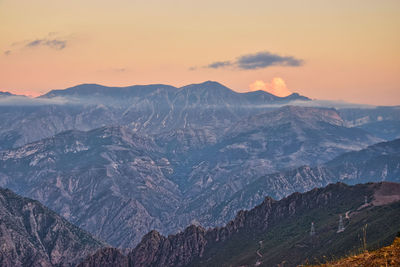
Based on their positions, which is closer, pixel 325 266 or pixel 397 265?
pixel 397 265

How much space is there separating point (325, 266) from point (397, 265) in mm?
9819

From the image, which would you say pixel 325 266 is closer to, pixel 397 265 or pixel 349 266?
pixel 349 266

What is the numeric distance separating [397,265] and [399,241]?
20.0 ft

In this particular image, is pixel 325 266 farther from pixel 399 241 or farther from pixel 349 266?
pixel 399 241

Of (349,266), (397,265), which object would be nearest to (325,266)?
(349,266)

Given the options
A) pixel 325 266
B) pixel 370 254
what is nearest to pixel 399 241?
pixel 370 254

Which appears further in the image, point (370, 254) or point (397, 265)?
point (370, 254)

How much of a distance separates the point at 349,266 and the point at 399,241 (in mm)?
7970

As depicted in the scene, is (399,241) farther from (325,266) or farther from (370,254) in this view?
(325,266)

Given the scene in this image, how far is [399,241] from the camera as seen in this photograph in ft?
271

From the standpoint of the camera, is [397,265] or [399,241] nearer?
[397,265]

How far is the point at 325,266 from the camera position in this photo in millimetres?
82938

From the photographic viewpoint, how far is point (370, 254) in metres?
82.5

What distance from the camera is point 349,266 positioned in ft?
266
